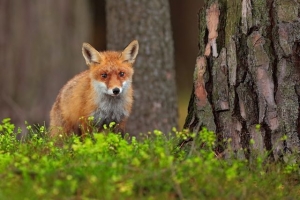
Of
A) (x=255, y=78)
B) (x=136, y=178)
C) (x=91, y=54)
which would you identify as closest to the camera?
(x=136, y=178)

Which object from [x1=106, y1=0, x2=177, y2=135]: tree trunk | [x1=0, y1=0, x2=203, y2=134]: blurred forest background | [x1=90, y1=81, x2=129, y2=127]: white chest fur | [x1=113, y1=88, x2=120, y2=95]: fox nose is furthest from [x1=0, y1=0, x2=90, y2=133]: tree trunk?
[x1=113, y1=88, x2=120, y2=95]: fox nose

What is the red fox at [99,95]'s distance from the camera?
793cm

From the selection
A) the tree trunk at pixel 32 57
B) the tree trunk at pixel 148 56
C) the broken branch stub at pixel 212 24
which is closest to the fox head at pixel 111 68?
the broken branch stub at pixel 212 24

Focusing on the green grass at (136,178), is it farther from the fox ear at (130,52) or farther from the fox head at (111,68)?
the fox ear at (130,52)

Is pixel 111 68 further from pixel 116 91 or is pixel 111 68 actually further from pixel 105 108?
pixel 105 108

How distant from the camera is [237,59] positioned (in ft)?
20.3

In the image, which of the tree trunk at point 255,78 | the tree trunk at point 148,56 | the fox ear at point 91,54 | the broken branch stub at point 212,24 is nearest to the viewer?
the tree trunk at point 255,78

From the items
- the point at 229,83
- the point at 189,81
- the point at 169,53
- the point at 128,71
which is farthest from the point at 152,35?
the point at 189,81

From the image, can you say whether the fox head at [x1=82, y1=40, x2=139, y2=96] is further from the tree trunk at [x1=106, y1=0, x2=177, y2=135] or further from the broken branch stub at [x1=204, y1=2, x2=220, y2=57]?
the tree trunk at [x1=106, y1=0, x2=177, y2=135]

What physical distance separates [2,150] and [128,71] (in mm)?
2426

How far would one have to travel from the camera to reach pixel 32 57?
12.3m

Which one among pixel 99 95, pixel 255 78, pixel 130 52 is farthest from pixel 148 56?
pixel 255 78

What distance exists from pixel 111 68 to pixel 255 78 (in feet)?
8.18

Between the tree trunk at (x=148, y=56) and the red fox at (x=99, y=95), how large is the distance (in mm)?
2283
